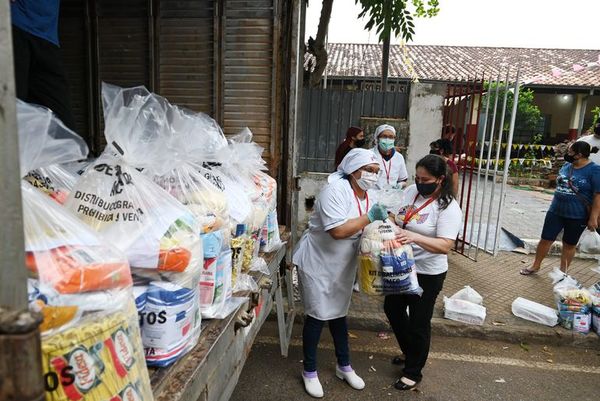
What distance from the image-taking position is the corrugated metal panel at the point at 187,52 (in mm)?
3133

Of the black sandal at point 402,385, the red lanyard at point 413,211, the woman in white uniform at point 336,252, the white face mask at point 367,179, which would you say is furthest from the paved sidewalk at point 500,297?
the white face mask at point 367,179

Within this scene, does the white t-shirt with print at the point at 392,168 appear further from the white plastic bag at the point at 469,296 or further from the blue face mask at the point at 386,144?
the white plastic bag at the point at 469,296

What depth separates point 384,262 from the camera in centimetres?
240

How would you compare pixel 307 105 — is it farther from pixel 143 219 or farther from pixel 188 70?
pixel 143 219

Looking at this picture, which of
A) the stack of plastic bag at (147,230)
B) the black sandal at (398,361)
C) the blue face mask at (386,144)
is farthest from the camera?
the blue face mask at (386,144)

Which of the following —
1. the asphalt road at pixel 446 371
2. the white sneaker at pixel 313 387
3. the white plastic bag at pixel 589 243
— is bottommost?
the asphalt road at pixel 446 371

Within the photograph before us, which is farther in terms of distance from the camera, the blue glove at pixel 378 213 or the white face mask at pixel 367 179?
the white face mask at pixel 367 179

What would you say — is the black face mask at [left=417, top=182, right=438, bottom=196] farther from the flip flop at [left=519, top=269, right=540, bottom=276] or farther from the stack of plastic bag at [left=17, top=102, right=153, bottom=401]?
the flip flop at [left=519, top=269, right=540, bottom=276]

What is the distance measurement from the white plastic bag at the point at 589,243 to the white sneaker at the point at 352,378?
427 cm

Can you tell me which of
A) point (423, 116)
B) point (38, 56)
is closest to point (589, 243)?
point (423, 116)

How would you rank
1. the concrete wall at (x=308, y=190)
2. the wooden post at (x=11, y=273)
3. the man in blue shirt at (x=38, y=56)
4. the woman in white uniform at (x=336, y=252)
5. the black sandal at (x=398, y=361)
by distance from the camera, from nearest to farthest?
the wooden post at (x=11, y=273) → the man in blue shirt at (x=38, y=56) → the woman in white uniform at (x=336, y=252) → the black sandal at (x=398, y=361) → the concrete wall at (x=308, y=190)

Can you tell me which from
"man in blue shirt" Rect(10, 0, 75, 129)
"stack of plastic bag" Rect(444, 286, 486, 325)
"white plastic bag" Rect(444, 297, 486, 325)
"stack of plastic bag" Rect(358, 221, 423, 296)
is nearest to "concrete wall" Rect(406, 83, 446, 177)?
"stack of plastic bag" Rect(444, 286, 486, 325)

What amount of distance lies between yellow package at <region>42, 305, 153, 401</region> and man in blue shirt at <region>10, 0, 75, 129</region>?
5.20 ft

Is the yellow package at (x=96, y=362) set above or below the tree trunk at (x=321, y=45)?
below
